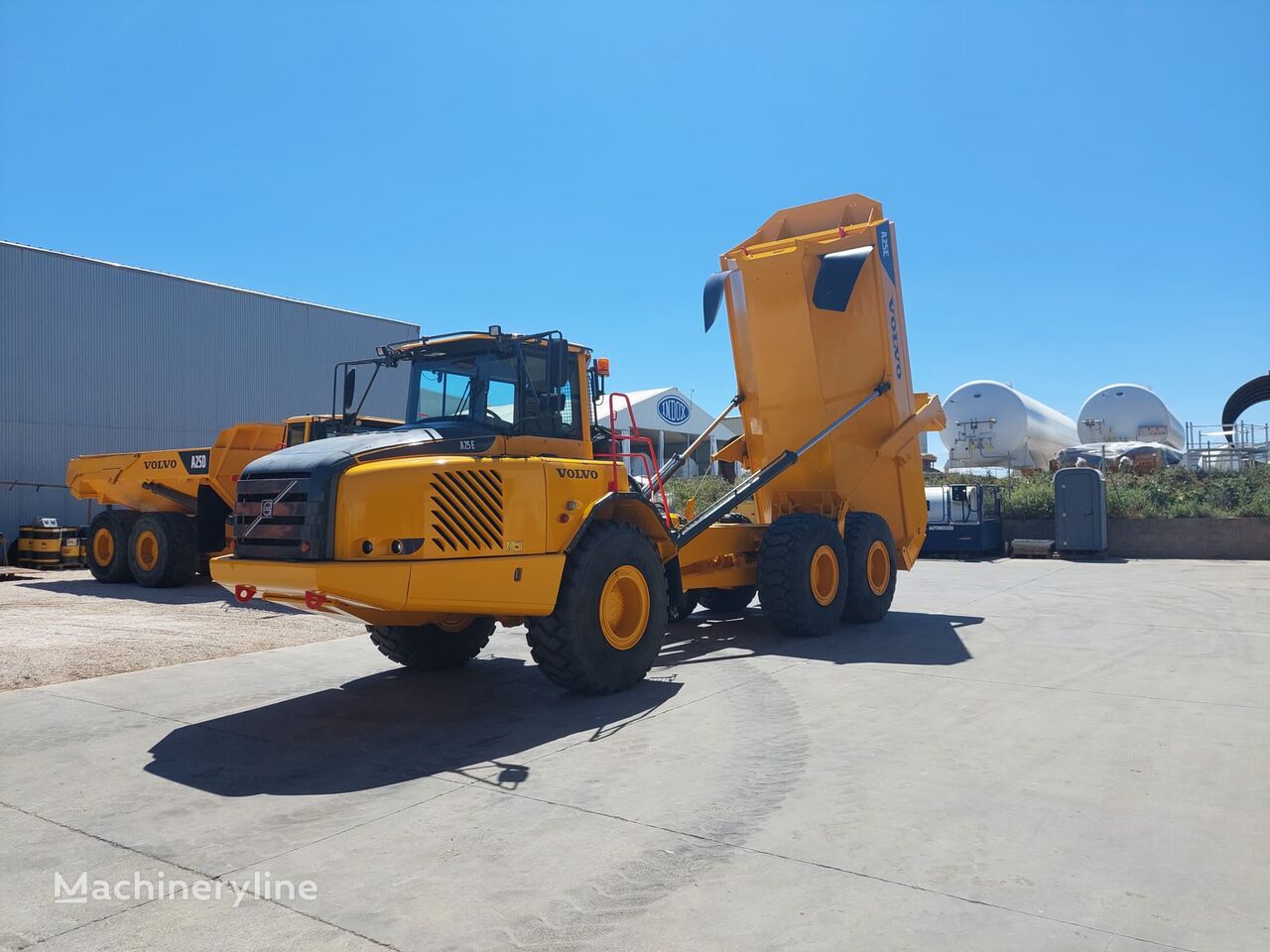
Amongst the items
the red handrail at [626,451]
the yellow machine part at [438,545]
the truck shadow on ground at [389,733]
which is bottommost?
the truck shadow on ground at [389,733]

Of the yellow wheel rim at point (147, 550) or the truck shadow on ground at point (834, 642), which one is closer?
the truck shadow on ground at point (834, 642)

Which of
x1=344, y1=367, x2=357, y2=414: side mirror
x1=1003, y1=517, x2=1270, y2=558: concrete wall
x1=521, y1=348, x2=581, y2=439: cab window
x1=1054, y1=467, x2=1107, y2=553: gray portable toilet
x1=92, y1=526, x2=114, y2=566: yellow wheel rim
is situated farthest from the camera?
x1=1054, y1=467, x2=1107, y2=553: gray portable toilet

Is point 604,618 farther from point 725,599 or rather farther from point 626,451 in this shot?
point 725,599

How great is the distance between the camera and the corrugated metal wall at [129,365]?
20.3m

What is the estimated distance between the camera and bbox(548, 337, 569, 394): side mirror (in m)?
6.69

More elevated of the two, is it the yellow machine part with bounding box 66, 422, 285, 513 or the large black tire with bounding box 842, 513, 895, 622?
the yellow machine part with bounding box 66, 422, 285, 513

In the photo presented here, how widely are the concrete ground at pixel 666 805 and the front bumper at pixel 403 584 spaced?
0.84 metres

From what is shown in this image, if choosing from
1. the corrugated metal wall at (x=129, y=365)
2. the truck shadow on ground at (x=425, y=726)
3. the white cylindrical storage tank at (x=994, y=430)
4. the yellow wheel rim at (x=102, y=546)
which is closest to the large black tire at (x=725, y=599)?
the truck shadow on ground at (x=425, y=726)

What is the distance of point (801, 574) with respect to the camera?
923 centimetres

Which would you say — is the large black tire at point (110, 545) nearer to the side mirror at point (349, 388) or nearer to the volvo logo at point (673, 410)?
the side mirror at point (349, 388)

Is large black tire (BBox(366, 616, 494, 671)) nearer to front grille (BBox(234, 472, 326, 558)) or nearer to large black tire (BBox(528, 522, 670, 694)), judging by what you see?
large black tire (BBox(528, 522, 670, 694))

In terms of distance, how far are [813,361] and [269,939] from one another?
8.27 meters

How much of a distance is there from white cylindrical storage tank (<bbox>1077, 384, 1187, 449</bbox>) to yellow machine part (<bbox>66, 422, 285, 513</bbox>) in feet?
101

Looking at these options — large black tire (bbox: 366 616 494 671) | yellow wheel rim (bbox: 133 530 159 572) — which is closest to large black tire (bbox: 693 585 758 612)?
large black tire (bbox: 366 616 494 671)
